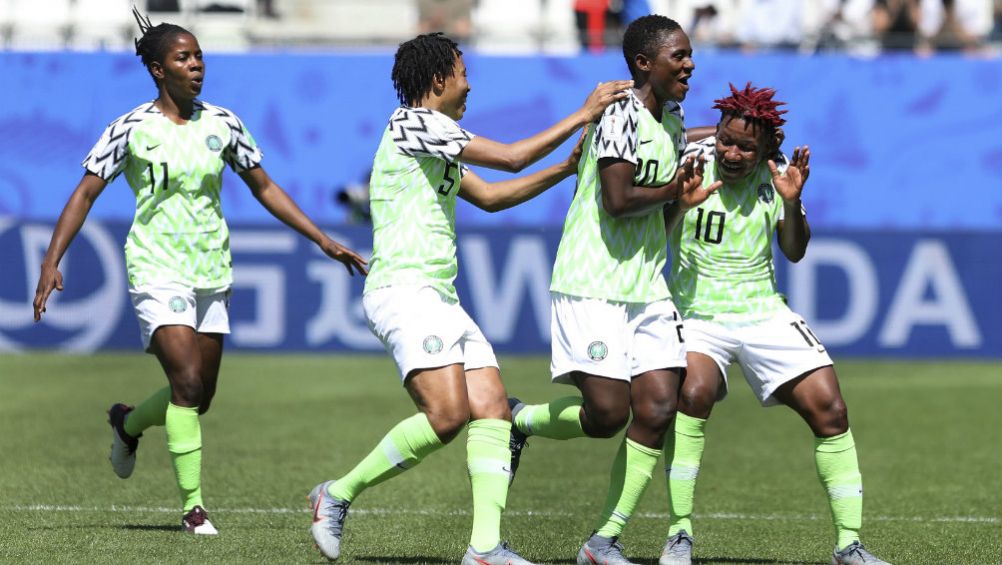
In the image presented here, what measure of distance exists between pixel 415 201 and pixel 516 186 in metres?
0.51

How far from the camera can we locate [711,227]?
714 centimetres

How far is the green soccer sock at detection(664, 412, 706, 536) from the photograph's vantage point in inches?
277

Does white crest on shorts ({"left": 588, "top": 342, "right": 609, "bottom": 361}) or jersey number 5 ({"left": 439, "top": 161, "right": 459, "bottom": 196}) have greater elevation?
jersey number 5 ({"left": 439, "top": 161, "right": 459, "bottom": 196})

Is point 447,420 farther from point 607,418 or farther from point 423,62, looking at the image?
point 423,62

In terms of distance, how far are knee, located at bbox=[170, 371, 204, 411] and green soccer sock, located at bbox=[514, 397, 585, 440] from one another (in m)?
1.52

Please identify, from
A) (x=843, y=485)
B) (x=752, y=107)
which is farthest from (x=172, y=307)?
(x=843, y=485)

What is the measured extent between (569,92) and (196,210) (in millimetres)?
11645

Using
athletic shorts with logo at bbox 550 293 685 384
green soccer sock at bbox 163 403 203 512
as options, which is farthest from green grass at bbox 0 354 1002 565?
athletic shorts with logo at bbox 550 293 685 384

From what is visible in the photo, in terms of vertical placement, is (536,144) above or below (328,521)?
above

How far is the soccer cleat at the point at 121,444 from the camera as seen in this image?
8211mm

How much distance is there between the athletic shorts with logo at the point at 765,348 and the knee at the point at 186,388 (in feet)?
7.52

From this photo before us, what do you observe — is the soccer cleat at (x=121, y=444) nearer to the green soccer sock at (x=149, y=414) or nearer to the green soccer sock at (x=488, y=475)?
the green soccer sock at (x=149, y=414)

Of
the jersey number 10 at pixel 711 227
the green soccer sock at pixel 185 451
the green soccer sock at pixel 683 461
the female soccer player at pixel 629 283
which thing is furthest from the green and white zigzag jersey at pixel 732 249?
the green soccer sock at pixel 185 451

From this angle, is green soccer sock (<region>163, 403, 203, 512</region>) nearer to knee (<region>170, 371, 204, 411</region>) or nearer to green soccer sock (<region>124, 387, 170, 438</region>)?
knee (<region>170, 371, 204, 411</region>)
